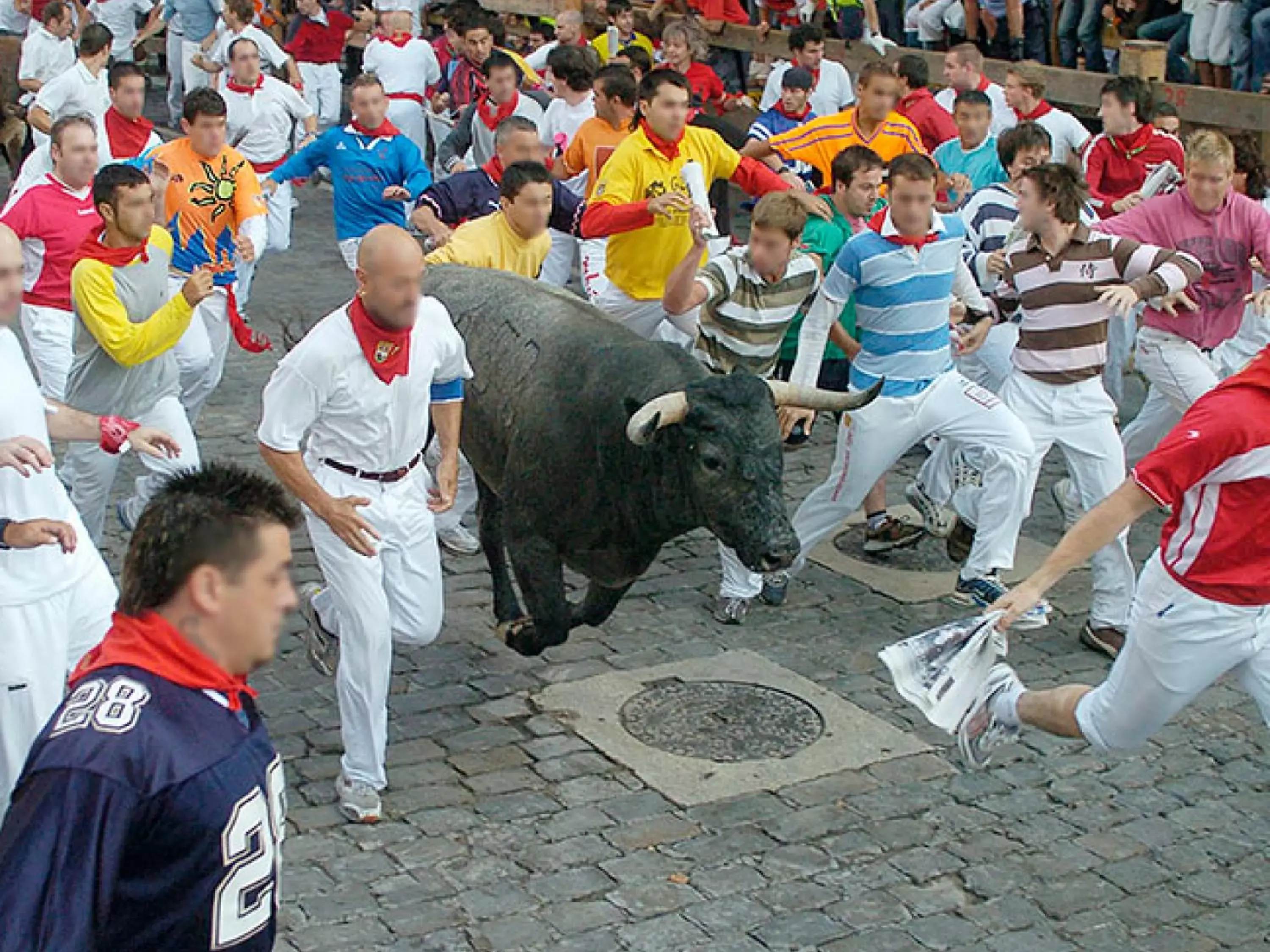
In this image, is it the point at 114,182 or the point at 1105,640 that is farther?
the point at 1105,640

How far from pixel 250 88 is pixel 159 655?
13.2 m

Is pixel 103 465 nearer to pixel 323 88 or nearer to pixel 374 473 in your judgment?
pixel 374 473

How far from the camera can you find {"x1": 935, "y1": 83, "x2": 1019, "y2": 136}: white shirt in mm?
14086

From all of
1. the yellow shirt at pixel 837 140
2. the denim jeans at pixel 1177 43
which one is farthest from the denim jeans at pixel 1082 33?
the yellow shirt at pixel 837 140

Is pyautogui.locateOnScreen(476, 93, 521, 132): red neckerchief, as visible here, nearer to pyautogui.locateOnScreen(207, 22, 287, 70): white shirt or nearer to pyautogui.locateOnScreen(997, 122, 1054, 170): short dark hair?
pyautogui.locateOnScreen(207, 22, 287, 70): white shirt

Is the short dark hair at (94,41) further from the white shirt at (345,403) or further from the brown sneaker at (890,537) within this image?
the white shirt at (345,403)

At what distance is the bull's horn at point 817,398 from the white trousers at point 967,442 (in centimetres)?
101

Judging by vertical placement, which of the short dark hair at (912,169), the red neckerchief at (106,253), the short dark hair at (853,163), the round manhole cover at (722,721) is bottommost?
the round manhole cover at (722,721)

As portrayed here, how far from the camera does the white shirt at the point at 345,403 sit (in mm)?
6516

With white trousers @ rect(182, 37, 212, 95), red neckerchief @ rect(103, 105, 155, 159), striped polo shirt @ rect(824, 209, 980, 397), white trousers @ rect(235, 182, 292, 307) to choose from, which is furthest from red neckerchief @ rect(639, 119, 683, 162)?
white trousers @ rect(182, 37, 212, 95)

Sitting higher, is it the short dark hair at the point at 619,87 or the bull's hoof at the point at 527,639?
the short dark hair at the point at 619,87

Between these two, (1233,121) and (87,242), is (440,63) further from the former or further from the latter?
(87,242)

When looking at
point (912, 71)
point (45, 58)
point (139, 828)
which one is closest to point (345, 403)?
point (139, 828)

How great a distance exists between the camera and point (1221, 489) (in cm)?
562
